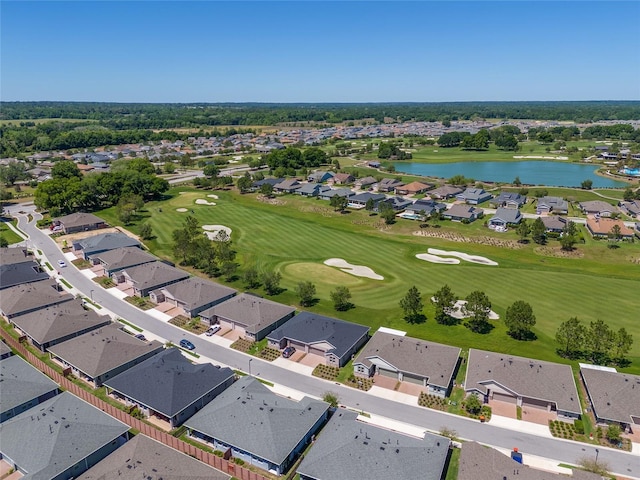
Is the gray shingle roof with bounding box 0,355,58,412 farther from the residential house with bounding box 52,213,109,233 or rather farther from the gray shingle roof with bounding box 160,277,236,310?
the residential house with bounding box 52,213,109,233

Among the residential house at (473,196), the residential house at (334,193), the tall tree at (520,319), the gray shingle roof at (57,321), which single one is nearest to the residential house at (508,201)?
the residential house at (473,196)

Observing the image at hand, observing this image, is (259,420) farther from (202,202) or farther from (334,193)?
(334,193)

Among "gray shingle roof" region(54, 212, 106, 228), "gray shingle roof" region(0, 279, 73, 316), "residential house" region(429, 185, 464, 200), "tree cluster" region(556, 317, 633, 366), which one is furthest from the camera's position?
"residential house" region(429, 185, 464, 200)

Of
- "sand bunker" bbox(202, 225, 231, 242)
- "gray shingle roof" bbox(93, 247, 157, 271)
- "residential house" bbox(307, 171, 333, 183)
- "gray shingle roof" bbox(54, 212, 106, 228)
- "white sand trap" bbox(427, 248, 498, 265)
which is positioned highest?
"residential house" bbox(307, 171, 333, 183)

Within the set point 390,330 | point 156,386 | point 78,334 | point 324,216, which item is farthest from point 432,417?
point 324,216

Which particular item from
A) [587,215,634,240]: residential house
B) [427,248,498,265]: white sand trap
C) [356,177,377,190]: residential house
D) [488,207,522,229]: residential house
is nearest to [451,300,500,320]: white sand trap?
[427,248,498,265]: white sand trap

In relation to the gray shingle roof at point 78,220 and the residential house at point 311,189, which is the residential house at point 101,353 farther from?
the residential house at point 311,189

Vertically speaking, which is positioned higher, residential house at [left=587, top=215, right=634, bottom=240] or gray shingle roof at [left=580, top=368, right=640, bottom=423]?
residential house at [left=587, top=215, right=634, bottom=240]

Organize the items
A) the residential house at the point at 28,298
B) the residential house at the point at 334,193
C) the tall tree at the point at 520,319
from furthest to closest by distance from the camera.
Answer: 1. the residential house at the point at 334,193
2. the residential house at the point at 28,298
3. the tall tree at the point at 520,319
